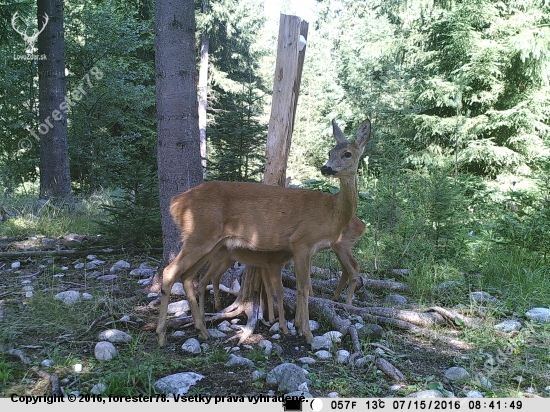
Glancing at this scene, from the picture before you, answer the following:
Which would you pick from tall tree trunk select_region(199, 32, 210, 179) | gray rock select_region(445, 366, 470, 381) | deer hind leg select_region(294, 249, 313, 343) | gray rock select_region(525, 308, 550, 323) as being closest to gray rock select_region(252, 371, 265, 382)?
deer hind leg select_region(294, 249, 313, 343)

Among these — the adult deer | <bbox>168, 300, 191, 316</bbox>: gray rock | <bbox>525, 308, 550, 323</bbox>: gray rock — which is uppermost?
the adult deer

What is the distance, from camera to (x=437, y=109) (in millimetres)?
A: 12750

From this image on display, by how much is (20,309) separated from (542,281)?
A: 18.2 ft

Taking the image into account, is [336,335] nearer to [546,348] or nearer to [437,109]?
[546,348]

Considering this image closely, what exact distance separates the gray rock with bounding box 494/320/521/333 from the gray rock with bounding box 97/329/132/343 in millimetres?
3321

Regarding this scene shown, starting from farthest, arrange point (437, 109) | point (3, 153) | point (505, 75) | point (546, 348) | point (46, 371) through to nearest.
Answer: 1. point (3, 153)
2. point (437, 109)
3. point (505, 75)
4. point (546, 348)
5. point (46, 371)

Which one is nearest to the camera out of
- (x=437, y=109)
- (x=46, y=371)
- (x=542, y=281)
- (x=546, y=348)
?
(x=46, y=371)

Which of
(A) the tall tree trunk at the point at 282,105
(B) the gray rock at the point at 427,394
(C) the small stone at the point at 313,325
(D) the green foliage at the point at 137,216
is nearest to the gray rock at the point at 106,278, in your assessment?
(D) the green foliage at the point at 137,216

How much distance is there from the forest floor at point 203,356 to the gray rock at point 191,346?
2.3 inches

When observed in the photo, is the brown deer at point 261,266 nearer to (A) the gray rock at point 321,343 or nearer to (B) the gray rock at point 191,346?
(A) the gray rock at point 321,343

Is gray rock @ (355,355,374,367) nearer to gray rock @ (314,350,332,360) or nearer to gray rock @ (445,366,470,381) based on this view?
gray rock @ (314,350,332,360)

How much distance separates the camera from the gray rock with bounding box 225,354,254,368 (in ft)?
12.3

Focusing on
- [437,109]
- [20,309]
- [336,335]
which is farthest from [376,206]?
[437,109]

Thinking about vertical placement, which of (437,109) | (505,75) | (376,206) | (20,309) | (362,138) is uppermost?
(505,75)
